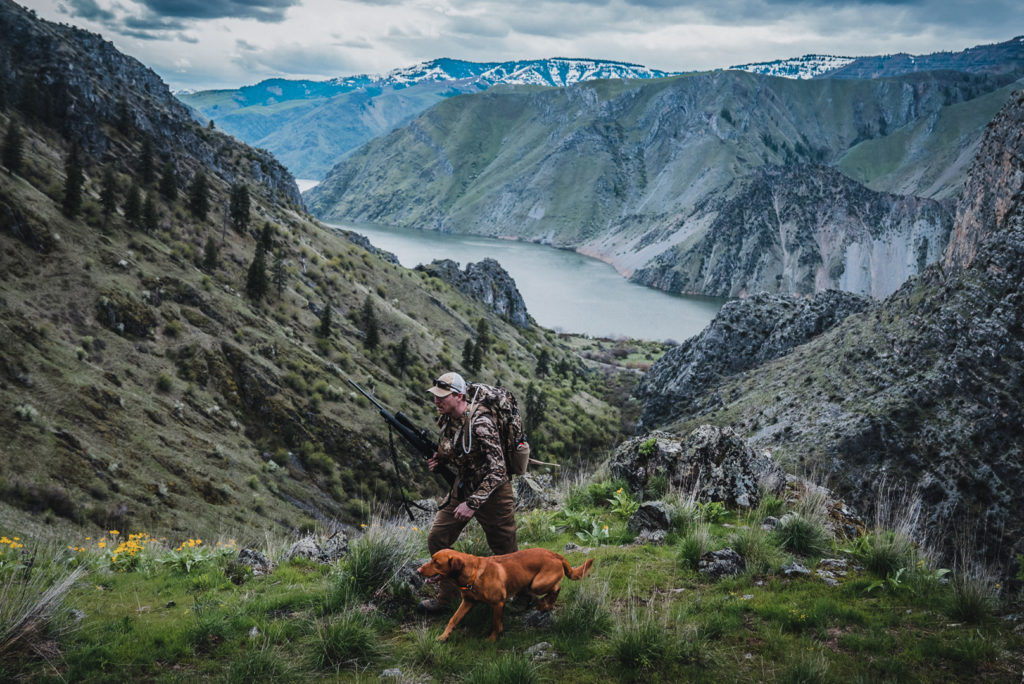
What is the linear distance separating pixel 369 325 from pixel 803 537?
46.0 meters

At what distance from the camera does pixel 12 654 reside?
5.14m

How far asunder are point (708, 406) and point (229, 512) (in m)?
38.0

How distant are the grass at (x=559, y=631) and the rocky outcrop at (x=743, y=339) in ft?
154

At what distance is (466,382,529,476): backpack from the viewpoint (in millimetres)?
6684

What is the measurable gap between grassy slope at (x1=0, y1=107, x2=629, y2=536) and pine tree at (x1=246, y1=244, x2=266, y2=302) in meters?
0.96

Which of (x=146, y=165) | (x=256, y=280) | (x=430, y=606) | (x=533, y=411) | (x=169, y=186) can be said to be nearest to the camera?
(x=430, y=606)

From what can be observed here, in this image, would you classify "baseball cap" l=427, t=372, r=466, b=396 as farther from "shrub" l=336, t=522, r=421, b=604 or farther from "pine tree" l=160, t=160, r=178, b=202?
"pine tree" l=160, t=160, r=178, b=202

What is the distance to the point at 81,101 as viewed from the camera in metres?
47.5

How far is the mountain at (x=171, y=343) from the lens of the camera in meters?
19.5

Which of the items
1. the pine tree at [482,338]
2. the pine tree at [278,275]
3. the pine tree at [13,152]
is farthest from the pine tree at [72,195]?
the pine tree at [482,338]

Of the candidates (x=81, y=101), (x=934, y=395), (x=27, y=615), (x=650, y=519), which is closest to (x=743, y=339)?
(x=934, y=395)

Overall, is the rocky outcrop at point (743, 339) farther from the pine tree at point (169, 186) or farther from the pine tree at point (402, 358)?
the pine tree at point (169, 186)

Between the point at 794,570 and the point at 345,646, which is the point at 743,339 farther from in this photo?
the point at 345,646

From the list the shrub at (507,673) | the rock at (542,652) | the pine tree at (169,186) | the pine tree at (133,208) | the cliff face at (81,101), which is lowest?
the rock at (542,652)
